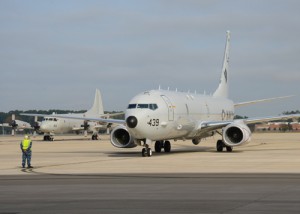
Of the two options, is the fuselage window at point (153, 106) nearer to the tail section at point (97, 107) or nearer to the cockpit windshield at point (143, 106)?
the cockpit windshield at point (143, 106)

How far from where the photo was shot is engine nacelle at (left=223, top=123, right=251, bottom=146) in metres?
40.8

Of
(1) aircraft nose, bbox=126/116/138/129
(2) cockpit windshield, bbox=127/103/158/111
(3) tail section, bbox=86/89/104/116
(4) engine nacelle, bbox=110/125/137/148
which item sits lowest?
(4) engine nacelle, bbox=110/125/137/148

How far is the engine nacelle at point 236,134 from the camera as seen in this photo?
4081 centimetres

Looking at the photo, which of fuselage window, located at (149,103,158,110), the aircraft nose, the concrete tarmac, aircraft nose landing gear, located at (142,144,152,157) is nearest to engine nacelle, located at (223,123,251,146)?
fuselage window, located at (149,103,158,110)

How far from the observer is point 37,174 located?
2448 cm

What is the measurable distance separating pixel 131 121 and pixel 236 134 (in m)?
9.14

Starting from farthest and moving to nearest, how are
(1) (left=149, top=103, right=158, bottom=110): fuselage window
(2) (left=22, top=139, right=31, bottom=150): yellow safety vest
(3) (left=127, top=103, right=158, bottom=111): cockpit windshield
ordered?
(1) (left=149, top=103, right=158, bottom=110): fuselage window
(3) (left=127, top=103, right=158, bottom=111): cockpit windshield
(2) (left=22, top=139, right=31, bottom=150): yellow safety vest

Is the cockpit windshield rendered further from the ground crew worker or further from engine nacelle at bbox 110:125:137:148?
the ground crew worker

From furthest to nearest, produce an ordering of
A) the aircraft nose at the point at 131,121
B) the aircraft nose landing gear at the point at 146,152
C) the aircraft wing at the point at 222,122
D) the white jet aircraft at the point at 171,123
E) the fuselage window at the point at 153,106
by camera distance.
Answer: the aircraft wing at the point at 222,122 → the fuselage window at the point at 153,106 → the aircraft nose landing gear at the point at 146,152 → the white jet aircraft at the point at 171,123 → the aircraft nose at the point at 131,121

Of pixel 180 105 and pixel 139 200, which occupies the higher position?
pixel 180 105

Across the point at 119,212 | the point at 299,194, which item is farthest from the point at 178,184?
the point at 119,212

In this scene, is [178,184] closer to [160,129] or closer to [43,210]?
[43,210]

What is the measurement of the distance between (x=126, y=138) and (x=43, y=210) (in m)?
27.8

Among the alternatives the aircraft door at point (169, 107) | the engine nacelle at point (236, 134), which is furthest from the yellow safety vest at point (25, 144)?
the engine nacelle at point (236, 134)
